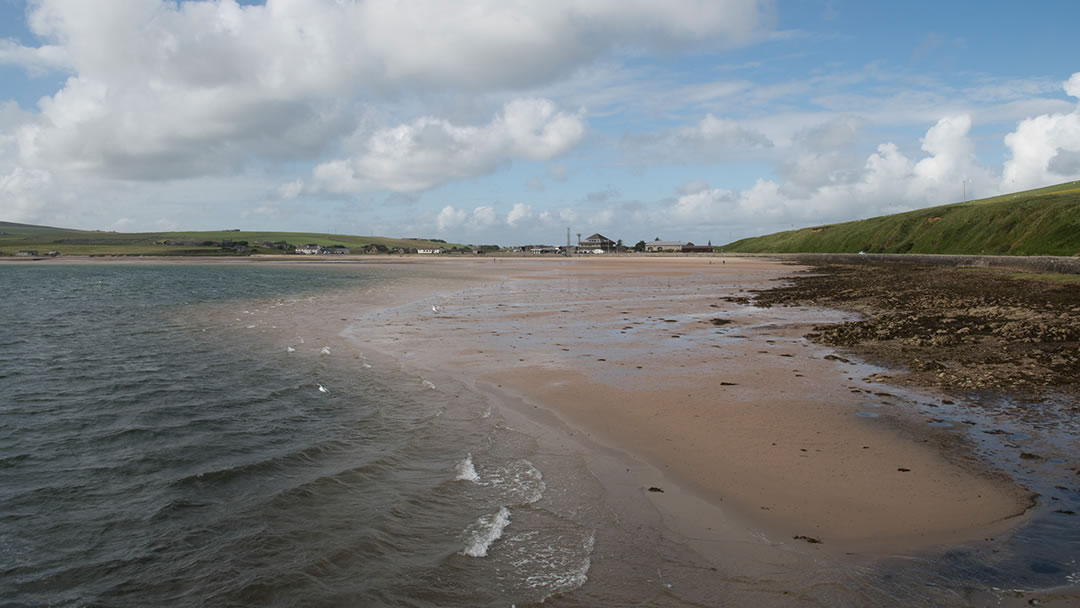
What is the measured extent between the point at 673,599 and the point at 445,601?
2013 millimetres

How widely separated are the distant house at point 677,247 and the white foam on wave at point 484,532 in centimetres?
16664

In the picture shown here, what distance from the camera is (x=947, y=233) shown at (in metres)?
85.8

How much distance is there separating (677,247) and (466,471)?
178489 mm

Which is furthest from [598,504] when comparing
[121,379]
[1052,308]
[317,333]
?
[1052,308]

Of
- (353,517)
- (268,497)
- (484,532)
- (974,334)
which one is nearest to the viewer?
(484,532)

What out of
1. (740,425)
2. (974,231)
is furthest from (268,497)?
(974,231)

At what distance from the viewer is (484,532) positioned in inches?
276

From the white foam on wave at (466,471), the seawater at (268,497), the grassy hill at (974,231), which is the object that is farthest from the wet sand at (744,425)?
the grassy hill at (974,231)

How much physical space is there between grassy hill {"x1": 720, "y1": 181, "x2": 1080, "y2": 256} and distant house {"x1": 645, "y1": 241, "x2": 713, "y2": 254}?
144 feet

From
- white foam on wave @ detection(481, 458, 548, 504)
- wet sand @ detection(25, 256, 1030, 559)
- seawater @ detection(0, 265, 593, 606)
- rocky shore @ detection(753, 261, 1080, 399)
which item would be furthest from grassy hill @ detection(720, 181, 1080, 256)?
seawater @ detection(0, 265, 593, 606)

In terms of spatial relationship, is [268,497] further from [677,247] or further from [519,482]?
[677,247]

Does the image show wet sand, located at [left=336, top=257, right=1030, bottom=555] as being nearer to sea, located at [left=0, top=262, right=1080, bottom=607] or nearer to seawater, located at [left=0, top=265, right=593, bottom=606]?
sea, located at [left=0, top=262, right=1080, bottom=607]

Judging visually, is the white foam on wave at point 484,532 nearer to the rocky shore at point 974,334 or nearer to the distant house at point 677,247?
the rocky shore at point 974,334

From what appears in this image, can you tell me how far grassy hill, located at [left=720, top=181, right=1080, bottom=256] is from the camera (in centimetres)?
6470
